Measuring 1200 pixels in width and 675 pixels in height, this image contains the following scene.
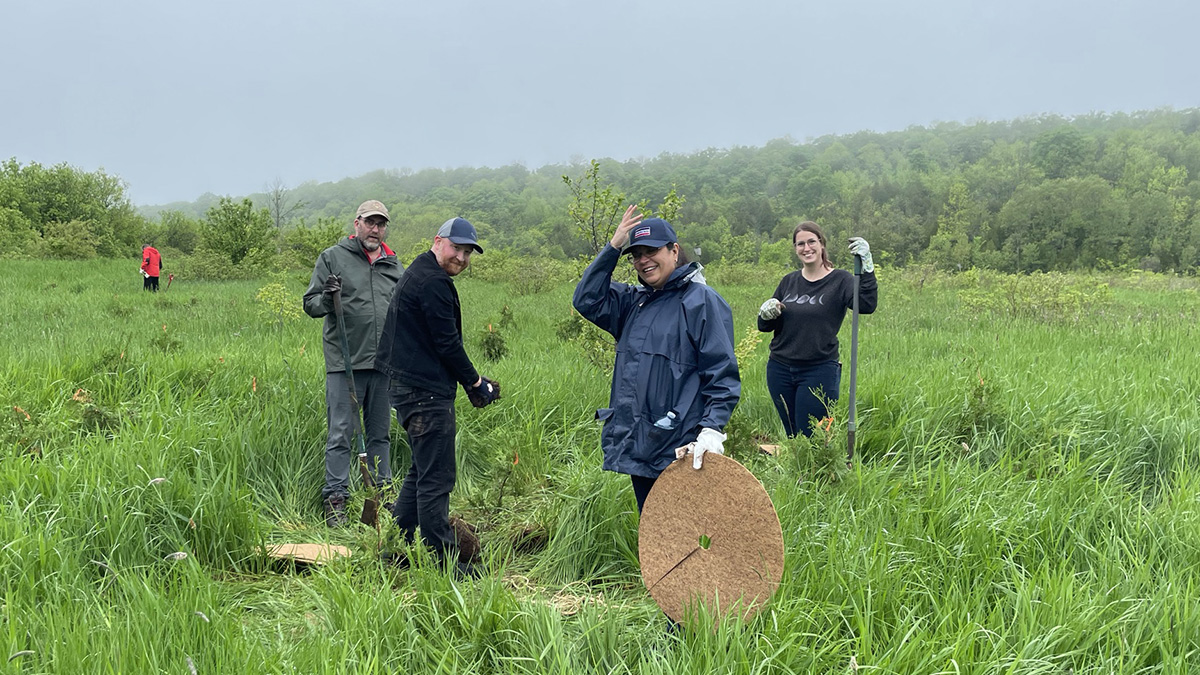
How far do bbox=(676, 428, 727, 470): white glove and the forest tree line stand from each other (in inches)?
159

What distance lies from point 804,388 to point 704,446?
225 cm

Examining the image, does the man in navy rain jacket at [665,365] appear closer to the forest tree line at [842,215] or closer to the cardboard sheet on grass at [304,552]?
the cardboard sheet on grass at [304,552]

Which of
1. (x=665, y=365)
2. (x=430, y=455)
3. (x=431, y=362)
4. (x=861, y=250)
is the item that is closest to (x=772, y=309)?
(x=861, y=250)

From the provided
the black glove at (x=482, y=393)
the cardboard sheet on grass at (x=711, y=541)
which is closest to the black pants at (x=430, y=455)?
the black glove at (x=482, y=393)

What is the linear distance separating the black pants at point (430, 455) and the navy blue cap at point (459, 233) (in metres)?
0.86

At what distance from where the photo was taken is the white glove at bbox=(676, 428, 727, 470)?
100 inches

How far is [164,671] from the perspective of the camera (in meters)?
2.15

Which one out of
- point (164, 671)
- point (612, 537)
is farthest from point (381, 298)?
point (164, 671)

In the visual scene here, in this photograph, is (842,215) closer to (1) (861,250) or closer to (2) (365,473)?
(1) (861,250)

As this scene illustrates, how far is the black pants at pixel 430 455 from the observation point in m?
3.61

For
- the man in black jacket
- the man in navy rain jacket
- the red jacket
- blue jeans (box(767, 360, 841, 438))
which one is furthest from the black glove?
the red jacket

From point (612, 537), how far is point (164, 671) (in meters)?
2.18

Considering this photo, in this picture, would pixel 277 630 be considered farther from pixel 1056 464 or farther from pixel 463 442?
pixel 1056 464

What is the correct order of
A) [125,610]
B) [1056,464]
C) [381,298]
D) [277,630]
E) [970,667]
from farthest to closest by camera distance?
[381,298] < [1056,464] < [277,630] < [125,610] < [970,667]
